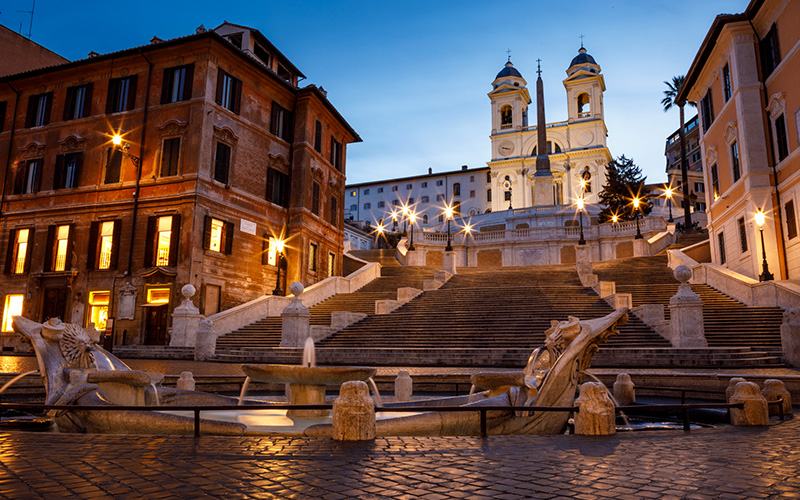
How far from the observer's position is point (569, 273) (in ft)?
111

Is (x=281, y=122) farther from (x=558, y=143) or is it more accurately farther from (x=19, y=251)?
(x=558, y=143)

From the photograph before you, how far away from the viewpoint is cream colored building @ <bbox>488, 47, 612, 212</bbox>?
85.9 m

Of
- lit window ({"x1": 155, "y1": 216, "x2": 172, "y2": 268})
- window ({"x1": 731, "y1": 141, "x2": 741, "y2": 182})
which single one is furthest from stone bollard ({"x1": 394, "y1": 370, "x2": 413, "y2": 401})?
window ({"x1": 731, "y1": 141, "x2": 741, "y2": 182})

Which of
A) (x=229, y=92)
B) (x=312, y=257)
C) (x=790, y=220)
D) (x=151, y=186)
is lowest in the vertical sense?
(x=790, y=220)

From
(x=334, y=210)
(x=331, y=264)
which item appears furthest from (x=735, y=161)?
(x=331, y=264)

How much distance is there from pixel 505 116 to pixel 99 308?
78.5m

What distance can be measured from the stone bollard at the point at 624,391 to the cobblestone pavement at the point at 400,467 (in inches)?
150

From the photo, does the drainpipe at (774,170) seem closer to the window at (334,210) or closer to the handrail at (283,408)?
the handrail at (283,408)

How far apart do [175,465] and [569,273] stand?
31.3 metres

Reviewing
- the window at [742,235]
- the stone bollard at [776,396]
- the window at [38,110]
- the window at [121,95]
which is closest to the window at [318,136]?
the window at [121,95]

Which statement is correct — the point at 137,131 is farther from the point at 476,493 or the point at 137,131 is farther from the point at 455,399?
the point at 476,493

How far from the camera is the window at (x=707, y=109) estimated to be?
108 ft

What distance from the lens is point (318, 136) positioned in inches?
1494

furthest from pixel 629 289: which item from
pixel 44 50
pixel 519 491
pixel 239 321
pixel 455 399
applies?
pixel 44 50
